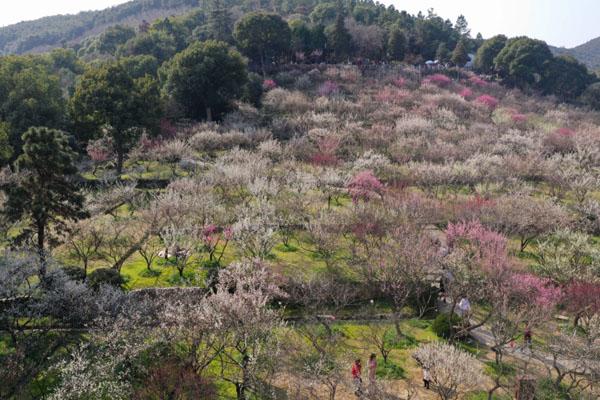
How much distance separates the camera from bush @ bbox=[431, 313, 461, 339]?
22547mm

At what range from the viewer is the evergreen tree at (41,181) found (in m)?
20.7

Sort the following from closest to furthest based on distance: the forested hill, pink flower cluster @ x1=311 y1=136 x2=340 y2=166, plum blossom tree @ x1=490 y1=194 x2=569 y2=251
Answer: plum blossom tree @ x1=490 y1=194 x2=569 y2=251, pink flower cluster @ x1=311 y1=136 x2=340 y2=166, the forested hill

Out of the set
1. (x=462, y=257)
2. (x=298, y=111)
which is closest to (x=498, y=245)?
(x=462, y=257)

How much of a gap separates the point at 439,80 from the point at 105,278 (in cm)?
6869

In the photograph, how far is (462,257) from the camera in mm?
25781

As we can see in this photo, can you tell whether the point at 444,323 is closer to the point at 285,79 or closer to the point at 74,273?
the point at 74,273

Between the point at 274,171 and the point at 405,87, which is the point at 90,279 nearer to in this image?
the point at 274,171

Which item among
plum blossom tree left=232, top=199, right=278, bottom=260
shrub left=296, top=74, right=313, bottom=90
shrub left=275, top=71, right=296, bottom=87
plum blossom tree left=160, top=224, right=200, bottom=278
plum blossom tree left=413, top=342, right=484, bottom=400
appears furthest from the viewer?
shrub left=275, top=71, right=296, bottom=87

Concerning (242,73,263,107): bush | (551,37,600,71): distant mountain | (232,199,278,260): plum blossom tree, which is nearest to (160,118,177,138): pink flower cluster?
(242,73,263,107): bush

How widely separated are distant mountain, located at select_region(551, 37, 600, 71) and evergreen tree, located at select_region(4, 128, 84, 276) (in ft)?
597

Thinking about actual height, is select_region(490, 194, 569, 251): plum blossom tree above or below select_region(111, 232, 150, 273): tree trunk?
above

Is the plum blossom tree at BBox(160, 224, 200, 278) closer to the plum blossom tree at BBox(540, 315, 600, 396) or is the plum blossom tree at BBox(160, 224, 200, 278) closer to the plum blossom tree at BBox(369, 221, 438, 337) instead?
the plum blossom tree at BBox(369, 221, 438, 337)

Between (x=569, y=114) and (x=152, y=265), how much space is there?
230 feet

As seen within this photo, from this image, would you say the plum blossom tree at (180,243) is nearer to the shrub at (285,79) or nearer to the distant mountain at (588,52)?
the shrub at (285,79)
